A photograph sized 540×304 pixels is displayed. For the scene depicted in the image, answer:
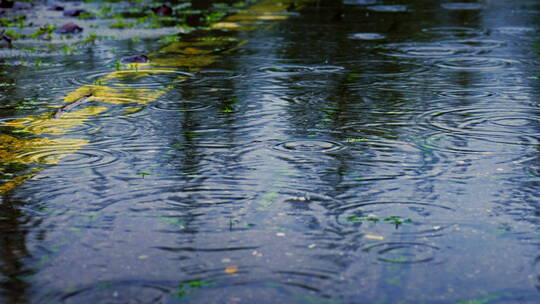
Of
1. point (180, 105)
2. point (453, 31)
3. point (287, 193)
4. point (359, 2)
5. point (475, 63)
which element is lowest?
point (359, 2)

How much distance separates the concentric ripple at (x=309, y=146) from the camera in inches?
225

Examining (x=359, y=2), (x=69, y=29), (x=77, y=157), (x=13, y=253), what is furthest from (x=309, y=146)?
(x=359, y=2)

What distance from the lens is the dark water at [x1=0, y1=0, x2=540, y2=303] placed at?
3.57 meters

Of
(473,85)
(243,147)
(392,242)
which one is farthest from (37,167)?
(473,85)

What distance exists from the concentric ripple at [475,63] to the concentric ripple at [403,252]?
564 cm

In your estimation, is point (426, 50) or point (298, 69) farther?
point (426, 50)

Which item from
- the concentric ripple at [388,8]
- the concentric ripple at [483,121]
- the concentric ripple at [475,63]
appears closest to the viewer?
the concentric ripple at [483,121]

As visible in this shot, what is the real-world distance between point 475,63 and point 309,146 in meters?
4.34

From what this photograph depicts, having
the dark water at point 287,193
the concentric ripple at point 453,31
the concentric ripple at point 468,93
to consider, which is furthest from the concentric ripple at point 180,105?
the concentric ripple at point 453,31

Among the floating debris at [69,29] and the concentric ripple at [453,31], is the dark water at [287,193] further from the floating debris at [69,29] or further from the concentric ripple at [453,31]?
the floating debris at [69,29]

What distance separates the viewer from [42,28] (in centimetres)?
1334

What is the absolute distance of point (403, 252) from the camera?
385 centimetres

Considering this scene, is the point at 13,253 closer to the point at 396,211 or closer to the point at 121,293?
the point at 121,293

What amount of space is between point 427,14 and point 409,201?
37.4ft
